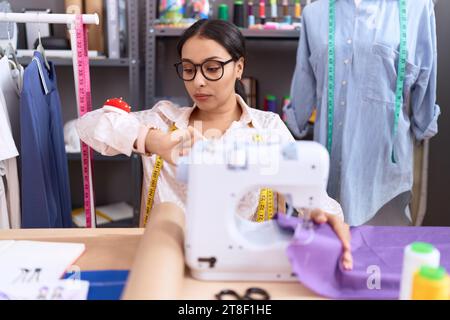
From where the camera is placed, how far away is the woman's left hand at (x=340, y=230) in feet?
2.82

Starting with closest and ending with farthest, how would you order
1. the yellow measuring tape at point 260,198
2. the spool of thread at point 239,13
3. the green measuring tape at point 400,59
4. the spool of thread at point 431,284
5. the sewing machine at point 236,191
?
the spool of thread at point 431,284 < the sewing machine at point 236,191 < the yellow measuring tape at point 260,198 < the green measuring tape at point 400,59 < the spool of thread at point 239,13

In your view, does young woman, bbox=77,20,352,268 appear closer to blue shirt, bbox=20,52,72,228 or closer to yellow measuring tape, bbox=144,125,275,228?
yellow measuring tape, bbox=144,125,275,228

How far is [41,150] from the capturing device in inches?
53.1

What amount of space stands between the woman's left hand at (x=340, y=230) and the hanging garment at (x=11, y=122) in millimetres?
861

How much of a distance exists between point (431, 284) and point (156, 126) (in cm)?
89

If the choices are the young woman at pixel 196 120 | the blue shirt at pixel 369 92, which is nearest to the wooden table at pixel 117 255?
the young woman at pixel 196 120

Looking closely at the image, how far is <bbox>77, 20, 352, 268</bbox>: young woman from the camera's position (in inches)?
39.2

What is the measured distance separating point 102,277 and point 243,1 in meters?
1.80

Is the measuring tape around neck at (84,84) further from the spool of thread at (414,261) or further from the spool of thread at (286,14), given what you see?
the spool of thread at (286,14)

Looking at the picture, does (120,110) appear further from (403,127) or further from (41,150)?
(403,127)

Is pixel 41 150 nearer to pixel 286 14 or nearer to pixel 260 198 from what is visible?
pixel 260 198

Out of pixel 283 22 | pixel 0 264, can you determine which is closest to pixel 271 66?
pixel 283 22

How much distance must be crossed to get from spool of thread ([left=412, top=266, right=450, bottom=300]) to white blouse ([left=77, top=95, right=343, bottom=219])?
457mm

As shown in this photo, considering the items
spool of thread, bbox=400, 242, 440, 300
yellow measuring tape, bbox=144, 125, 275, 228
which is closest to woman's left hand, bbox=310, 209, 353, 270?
spool of thread, bbox=400, 242, 440, 300
